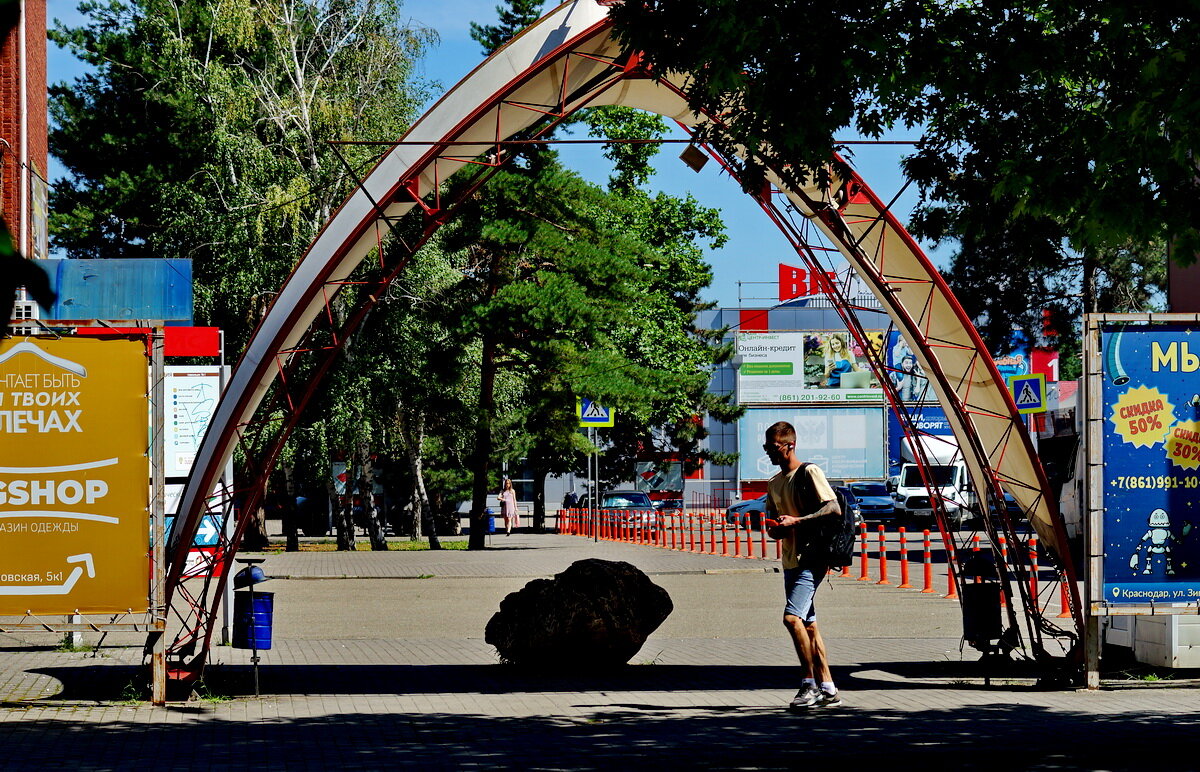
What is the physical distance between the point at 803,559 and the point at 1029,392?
65.2ft

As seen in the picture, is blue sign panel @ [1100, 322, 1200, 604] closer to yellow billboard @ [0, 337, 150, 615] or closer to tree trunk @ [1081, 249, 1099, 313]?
yellow billboard @ [0, 337, 150, 615]

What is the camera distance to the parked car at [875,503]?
51906 mm

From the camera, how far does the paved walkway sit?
8227 millimetres

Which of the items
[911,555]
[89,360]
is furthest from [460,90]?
[911,555]

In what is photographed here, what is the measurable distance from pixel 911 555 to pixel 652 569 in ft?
25.2

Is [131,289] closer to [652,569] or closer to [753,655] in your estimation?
[753,655]

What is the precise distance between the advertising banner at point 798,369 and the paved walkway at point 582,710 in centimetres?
4904

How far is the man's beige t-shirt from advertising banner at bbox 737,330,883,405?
178ft

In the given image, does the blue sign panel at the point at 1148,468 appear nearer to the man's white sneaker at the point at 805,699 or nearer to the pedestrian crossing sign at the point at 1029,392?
the man's white sneaker at the point at 805,699

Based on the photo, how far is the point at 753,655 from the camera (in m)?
13.6

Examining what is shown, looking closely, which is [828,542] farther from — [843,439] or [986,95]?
[843,439]

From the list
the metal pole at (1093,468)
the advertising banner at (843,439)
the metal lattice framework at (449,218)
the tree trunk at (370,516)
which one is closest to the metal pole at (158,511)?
the metal lattice framework at (449,218)

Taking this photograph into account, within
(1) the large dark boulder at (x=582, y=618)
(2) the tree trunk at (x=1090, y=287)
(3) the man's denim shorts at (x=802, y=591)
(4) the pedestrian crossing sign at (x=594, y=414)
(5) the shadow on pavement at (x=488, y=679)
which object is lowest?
(5) the shadow on pavement at (x=488, y=679)

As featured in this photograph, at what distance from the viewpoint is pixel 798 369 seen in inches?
2611
